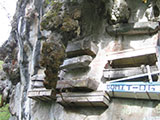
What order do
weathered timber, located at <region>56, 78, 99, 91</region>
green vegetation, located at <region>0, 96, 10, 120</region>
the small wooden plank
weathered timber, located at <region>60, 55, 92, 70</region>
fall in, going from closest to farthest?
the small wooden plank
weathered timber, located at <region>56, 78, 99, 91</region>
weathered timber, located at <region>60, 55, 92, 70</region>
green vegetation, located at <region>0, 96, 10, 120</region>

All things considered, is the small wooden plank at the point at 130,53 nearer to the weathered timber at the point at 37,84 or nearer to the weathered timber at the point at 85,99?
the weathered timber at the point at 85,99

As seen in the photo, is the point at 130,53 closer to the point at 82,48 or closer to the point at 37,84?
the point at 82,48

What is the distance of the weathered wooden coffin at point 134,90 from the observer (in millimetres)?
3372

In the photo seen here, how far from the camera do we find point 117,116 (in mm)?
3914

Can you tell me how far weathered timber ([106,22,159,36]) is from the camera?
418cm

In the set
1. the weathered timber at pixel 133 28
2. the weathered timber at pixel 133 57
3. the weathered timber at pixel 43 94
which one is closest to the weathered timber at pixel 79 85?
the weathered timber at pixel 43 94

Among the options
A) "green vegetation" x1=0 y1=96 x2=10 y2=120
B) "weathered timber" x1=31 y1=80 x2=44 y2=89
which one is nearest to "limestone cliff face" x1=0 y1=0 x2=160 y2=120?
"weathered timber" x1=31 y1=80 x2=44 y2=89

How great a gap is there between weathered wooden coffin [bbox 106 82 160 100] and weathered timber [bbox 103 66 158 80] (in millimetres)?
286

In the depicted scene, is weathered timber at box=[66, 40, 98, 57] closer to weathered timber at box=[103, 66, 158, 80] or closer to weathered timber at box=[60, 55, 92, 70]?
weathered timber at box=[60, 55, 92, 70]

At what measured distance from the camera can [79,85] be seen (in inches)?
166

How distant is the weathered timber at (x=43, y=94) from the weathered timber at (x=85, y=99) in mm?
441

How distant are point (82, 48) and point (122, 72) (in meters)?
1.09

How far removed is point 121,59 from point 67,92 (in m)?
1.42

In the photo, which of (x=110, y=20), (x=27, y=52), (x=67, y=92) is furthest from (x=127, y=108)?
(x=27, y=52)
